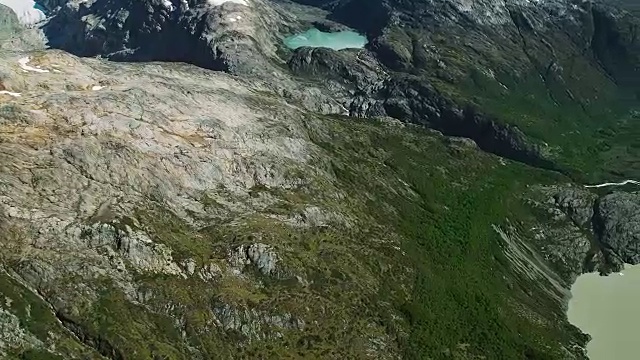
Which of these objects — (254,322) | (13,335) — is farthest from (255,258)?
(13,335)

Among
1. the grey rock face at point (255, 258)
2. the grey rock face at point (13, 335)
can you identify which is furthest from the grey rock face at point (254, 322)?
the grey rock face at point (13, 335)

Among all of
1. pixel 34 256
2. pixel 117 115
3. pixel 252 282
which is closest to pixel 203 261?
pixel 252 282

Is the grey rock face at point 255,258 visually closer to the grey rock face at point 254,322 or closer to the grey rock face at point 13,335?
the grey rock face at point 254,322

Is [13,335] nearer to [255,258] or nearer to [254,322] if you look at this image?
[254,322]

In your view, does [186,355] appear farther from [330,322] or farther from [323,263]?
[323,263]

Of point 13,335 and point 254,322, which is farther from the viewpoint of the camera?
point 254,322

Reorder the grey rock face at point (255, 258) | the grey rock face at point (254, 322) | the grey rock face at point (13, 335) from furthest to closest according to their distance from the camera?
1. the grey rock face at point (255, 258)
2. the grey rock face at point (254, 322)
3. the grey rock face at point (13, 335)

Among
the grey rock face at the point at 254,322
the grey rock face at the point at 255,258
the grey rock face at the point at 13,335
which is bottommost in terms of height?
the grey rock face at the point at 254,322

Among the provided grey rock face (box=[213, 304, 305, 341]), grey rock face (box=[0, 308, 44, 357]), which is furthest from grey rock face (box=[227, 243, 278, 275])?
grey rock face (box=[0, 308, 44, 357])

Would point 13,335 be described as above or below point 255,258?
above

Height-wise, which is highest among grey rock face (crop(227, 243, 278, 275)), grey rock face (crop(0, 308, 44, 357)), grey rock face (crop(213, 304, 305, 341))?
grey rock face (crop(0, 308, 44, 357))

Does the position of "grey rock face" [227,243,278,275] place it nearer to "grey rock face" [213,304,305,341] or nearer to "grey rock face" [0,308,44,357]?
"grey rock face" [213,304,305,341]
